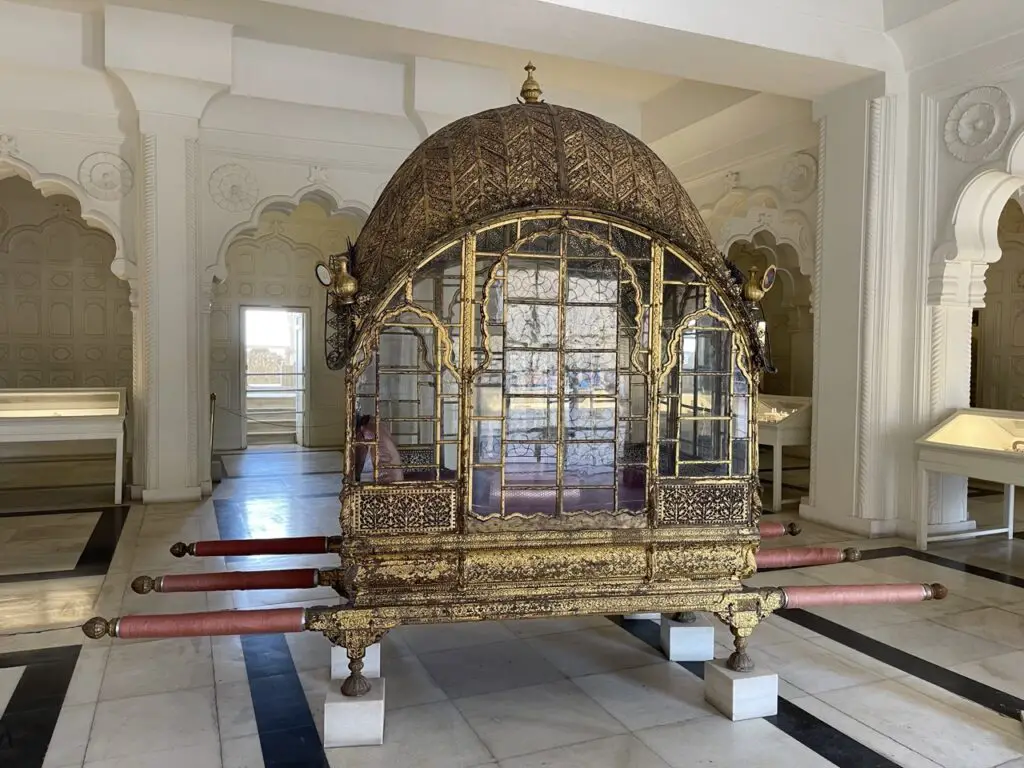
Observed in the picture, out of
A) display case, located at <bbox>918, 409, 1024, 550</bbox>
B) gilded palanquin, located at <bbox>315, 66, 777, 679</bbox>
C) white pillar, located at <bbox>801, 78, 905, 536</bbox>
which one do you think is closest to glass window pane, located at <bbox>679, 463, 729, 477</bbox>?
gilded palanquin, located at <bbox>315, 66, 777, 679</bbox>

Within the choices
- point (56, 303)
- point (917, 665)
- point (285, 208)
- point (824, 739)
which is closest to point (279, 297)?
point (56, 303)

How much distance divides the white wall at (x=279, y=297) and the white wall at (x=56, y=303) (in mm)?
→ 1212

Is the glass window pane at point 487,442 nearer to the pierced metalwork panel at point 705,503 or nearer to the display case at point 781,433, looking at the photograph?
the pierced metalwork panel at point 705,503

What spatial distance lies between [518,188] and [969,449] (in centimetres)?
390

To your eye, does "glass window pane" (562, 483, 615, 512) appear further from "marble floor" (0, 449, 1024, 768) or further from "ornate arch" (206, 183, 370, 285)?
"ornate arch" (206, 183, 370, 285)

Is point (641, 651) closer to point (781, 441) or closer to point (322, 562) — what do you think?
point (322, 562)

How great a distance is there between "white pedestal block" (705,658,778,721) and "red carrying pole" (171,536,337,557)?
70.2 inches

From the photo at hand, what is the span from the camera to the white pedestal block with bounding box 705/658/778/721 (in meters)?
2.78

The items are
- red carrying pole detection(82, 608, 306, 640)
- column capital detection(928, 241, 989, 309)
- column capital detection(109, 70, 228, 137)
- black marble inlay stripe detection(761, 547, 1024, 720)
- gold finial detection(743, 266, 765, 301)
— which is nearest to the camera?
red carrying pole detection(82, 608, 306, 640)

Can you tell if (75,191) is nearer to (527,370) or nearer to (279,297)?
(279,297)

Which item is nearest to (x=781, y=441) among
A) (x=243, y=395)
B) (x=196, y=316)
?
(x=196, y=316)

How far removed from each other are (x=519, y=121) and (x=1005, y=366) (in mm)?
8550

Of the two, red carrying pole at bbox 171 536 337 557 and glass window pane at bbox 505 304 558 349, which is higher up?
glass window pane at bbox 505 304 558 349

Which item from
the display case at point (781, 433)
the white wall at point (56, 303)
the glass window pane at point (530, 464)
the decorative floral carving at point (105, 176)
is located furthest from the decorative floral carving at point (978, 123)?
the white wall at point (56, 303)
